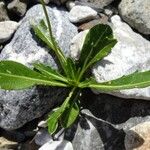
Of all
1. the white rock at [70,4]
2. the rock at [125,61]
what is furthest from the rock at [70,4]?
the rock at [125,61]

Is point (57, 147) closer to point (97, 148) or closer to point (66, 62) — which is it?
point (97, 148)

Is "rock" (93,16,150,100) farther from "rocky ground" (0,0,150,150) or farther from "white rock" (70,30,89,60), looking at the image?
"white rock" (70,30,89,60)

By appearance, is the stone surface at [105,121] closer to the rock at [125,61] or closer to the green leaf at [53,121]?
the rock at [125,61]

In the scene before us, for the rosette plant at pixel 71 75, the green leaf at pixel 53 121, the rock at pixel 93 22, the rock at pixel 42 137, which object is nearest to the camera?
the green leaf at pixel 53 121

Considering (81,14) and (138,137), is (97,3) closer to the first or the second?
(81,14)

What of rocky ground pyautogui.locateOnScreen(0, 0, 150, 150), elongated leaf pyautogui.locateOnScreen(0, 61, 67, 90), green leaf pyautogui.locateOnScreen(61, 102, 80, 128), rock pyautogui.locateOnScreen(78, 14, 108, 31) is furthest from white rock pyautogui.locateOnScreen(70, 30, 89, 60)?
green leaf pyautogui.locateOnScreen(61, 102, 80, 128)
